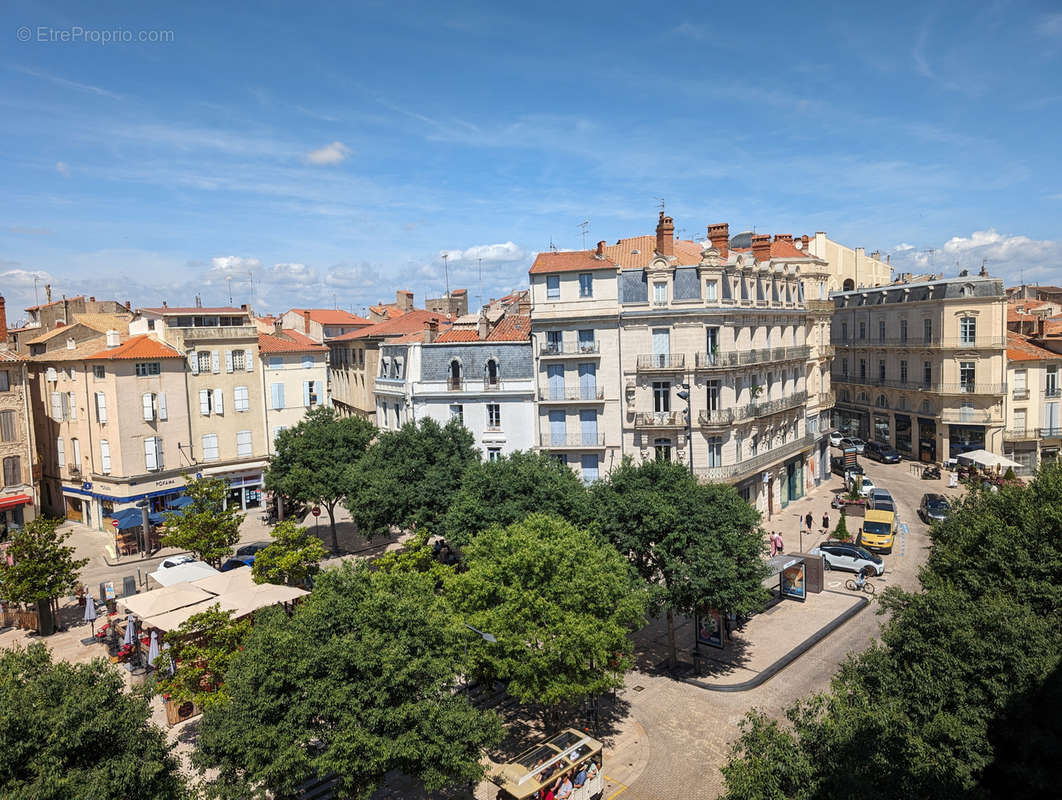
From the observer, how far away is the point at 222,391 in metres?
49.7

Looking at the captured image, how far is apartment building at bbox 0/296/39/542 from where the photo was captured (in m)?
44.6

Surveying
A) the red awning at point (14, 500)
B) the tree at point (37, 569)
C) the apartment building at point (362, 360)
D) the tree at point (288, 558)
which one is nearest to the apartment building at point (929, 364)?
the apartment building at point (362, 360)

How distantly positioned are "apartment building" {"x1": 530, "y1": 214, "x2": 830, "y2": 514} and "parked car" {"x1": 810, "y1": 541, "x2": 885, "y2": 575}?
6280mm

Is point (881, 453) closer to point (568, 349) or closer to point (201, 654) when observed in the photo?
point (568, 349)

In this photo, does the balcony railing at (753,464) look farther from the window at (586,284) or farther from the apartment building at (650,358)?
the window at (586,284)

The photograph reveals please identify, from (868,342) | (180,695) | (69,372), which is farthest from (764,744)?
(868,342)

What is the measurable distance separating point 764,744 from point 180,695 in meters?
17.1

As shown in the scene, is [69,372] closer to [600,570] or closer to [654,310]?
[654,310]

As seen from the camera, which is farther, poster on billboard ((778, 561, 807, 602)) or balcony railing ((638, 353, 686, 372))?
balcony railing ((638, 353, 686, 372))

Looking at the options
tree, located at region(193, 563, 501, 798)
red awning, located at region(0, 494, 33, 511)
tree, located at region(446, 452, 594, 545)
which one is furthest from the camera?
red awning, located at region(0, 494, 33, 511)

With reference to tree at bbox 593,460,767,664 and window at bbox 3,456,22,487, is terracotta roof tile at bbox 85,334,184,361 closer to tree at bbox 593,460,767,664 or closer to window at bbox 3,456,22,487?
window at bbox 3,456,22,487

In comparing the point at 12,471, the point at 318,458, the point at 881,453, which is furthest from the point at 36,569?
the point at 881,453

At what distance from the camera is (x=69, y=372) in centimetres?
4747

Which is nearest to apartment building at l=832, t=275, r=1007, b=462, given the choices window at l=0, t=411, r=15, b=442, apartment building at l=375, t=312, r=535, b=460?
apartment building at l=375, t=312, r=535, b=460
